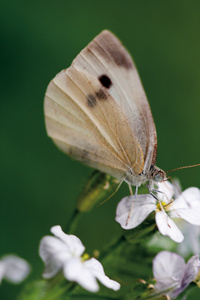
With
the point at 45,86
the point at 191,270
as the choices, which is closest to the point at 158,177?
the point at 191,270

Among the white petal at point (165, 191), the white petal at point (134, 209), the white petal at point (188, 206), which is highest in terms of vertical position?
the white petal at point (134, 209)

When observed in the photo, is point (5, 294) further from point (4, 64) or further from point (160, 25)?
point (160, 25)

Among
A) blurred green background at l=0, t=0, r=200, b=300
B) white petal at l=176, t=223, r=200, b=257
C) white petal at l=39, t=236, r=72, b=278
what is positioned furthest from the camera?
blurred green background at l=0, t=0, r=200, b=300

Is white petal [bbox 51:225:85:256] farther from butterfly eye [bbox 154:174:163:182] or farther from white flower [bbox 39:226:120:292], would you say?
butterfly eye [bbox 154:174:163:182]

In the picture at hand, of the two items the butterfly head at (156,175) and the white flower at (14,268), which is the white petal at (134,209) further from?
the white flower at (14,268)

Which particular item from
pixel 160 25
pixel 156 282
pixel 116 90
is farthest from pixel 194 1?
pixel 156 282

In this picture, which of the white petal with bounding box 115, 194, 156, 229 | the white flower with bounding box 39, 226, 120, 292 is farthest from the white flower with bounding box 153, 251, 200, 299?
the white flower with bounding box 39, 226, 120, 292

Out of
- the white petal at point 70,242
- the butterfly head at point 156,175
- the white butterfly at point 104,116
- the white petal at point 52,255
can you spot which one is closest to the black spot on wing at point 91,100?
the white butterfly at point 104,116
